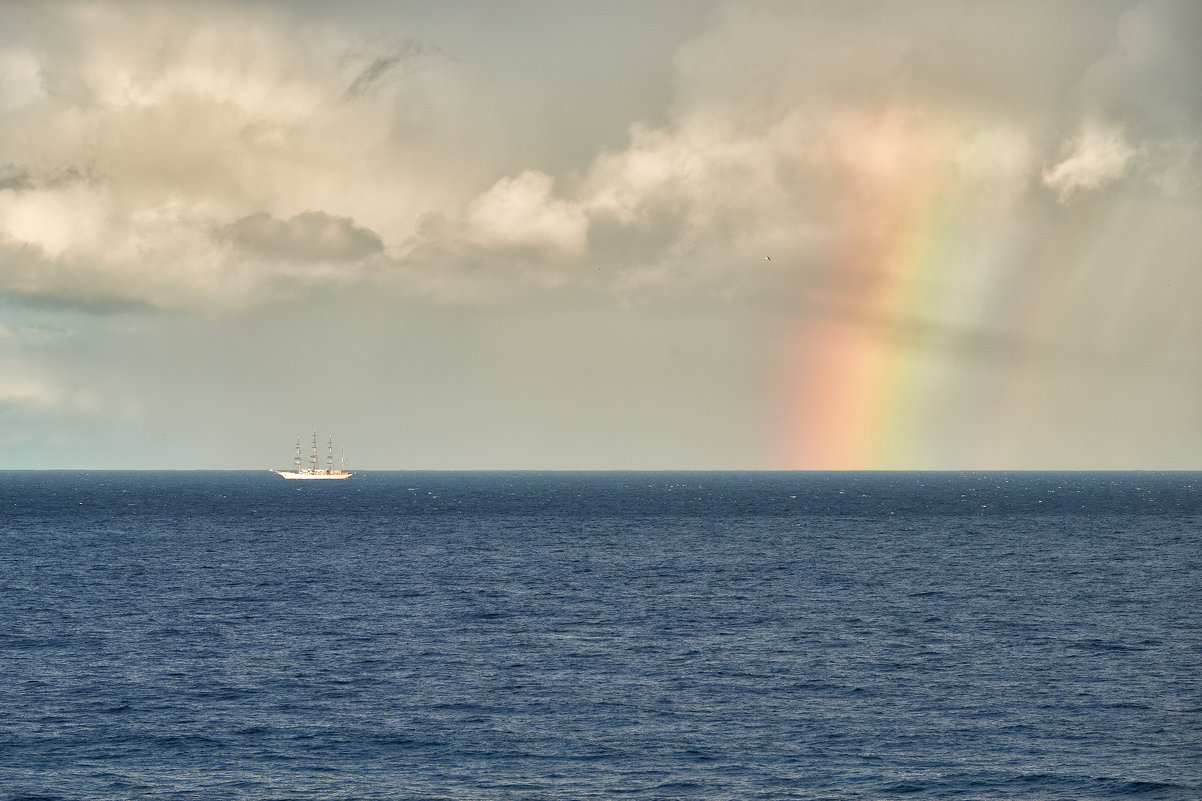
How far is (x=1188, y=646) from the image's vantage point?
78.4 metres

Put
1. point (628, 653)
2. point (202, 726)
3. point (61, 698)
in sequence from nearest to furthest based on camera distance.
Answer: point (202, 726) < point (61, 698) < point (628, 653)

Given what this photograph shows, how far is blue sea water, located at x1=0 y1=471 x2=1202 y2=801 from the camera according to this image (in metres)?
49.6

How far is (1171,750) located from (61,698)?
56677mm

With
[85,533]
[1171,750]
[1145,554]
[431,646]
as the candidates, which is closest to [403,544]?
[85,533]

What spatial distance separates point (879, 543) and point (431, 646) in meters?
103

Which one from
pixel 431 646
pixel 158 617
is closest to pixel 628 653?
pixel 431 646

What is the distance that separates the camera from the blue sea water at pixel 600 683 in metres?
49.6

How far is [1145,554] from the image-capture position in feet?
485

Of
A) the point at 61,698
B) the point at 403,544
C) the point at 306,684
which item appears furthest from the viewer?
the point at 403,544

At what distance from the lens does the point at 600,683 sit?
2643 inches

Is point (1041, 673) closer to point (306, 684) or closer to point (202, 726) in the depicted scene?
point (306, 684)

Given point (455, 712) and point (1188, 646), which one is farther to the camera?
point (1188, 646)

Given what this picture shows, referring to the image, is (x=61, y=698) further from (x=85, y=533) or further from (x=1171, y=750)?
(x=85, y=533)

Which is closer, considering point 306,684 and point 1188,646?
point 306,684
